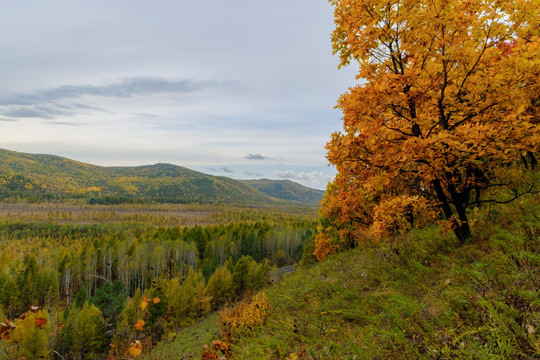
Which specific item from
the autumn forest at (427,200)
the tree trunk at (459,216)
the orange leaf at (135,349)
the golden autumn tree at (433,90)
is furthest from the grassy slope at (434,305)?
the orange leaf at (135,349)

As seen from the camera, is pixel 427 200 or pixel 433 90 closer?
pixel 433 90

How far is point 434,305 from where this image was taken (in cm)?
527

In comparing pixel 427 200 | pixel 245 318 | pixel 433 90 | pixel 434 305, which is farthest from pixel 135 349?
pixel 433 90

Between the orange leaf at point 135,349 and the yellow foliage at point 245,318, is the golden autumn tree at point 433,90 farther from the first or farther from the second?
the orange leaf at point 135,349

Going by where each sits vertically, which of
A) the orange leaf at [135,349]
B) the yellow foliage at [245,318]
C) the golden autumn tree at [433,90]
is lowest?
the yellow foliage at [245,318]

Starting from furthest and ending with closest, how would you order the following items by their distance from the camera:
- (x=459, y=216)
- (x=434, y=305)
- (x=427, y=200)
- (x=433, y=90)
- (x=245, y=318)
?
1. (x=245, y=318)
2. (x=459, y=216)
3. (x=427, y=200)
4. (x=433, y=90)
5. (x=434, y=305)

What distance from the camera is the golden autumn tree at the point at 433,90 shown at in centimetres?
608

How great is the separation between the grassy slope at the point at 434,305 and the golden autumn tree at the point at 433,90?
4.86 ft

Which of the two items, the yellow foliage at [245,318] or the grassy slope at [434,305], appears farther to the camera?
the yellow foliage at [245,318]

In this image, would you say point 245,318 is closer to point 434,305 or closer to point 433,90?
point 434,305

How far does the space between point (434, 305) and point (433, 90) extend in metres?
5.01

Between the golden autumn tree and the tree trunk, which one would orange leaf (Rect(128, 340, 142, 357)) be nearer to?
the golden autumn tree

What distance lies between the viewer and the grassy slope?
3.56 meters

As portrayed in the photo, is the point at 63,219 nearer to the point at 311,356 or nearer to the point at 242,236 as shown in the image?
the point at 242,236
